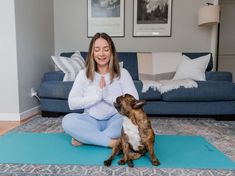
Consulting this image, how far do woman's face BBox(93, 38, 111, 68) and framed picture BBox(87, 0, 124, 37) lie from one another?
218cm

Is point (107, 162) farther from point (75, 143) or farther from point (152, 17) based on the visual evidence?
point (152, 17)

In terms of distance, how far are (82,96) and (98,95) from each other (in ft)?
0.61

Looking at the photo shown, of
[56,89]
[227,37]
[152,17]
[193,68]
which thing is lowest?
[56,89]

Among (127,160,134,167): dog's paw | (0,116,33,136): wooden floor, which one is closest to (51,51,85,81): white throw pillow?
(0,116,33,136): wooden floor

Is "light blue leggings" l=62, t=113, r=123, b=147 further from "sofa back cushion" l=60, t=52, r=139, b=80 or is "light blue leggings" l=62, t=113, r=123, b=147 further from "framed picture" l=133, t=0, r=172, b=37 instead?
"framed picture" l=133, t=0, r=172, b=37

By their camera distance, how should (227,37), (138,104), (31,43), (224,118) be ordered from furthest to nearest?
(227,37) → (31,43) → (224,118) → (138,104)

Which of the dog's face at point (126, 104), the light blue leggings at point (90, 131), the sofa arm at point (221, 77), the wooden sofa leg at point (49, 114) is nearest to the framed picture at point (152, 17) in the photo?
the sofa arm at point (221, 77)

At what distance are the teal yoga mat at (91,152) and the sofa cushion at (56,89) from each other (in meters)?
0.77

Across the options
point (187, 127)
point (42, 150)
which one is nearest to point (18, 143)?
point (42, 150)

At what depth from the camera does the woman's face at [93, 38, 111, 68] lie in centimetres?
153

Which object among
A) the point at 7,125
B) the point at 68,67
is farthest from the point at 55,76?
the point at 7,125

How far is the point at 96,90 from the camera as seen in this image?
1567mm

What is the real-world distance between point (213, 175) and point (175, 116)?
1.53m

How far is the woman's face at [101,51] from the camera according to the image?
1.53 metres
